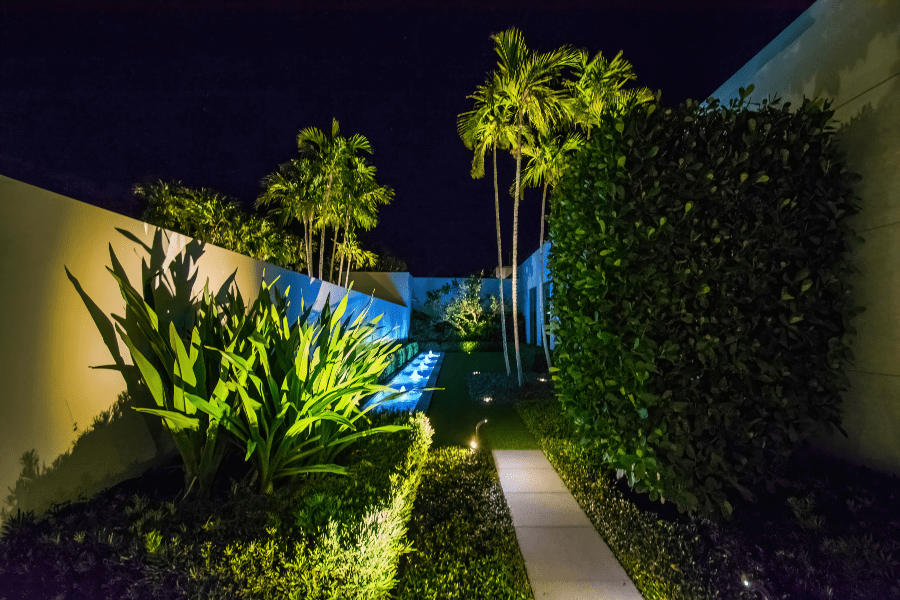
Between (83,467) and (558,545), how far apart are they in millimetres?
3110

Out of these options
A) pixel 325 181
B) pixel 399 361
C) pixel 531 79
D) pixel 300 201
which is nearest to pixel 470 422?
pixel 399 361

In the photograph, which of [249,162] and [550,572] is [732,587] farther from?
[249,162]

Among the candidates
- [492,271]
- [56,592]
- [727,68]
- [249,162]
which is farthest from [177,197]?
[727,68]

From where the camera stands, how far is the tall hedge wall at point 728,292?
267 cm

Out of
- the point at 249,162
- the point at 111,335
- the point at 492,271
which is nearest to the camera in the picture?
the point at 111,335

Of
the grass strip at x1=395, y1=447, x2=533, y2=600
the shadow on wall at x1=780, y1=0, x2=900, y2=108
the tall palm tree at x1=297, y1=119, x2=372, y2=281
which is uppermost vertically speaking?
the tall palm tree at x1=297, y1=119, x2=372, y2=281

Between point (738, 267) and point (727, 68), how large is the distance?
30.3ft

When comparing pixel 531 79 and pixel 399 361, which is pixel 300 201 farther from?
pixel 531 79

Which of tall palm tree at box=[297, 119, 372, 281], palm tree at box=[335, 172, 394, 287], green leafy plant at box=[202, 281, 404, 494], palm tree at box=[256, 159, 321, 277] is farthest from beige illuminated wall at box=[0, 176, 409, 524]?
palm tree at box=[335, 172, 394, 287]

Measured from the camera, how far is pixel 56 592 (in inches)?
58.2

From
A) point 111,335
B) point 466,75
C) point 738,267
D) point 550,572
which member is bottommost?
point 550,572

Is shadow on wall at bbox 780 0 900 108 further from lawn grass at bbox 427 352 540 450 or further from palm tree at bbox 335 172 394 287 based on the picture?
palm tree at bbox 335 172 394 287

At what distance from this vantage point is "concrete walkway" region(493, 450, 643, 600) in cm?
228

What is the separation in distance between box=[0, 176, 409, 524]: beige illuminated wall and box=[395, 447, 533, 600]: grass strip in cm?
194
